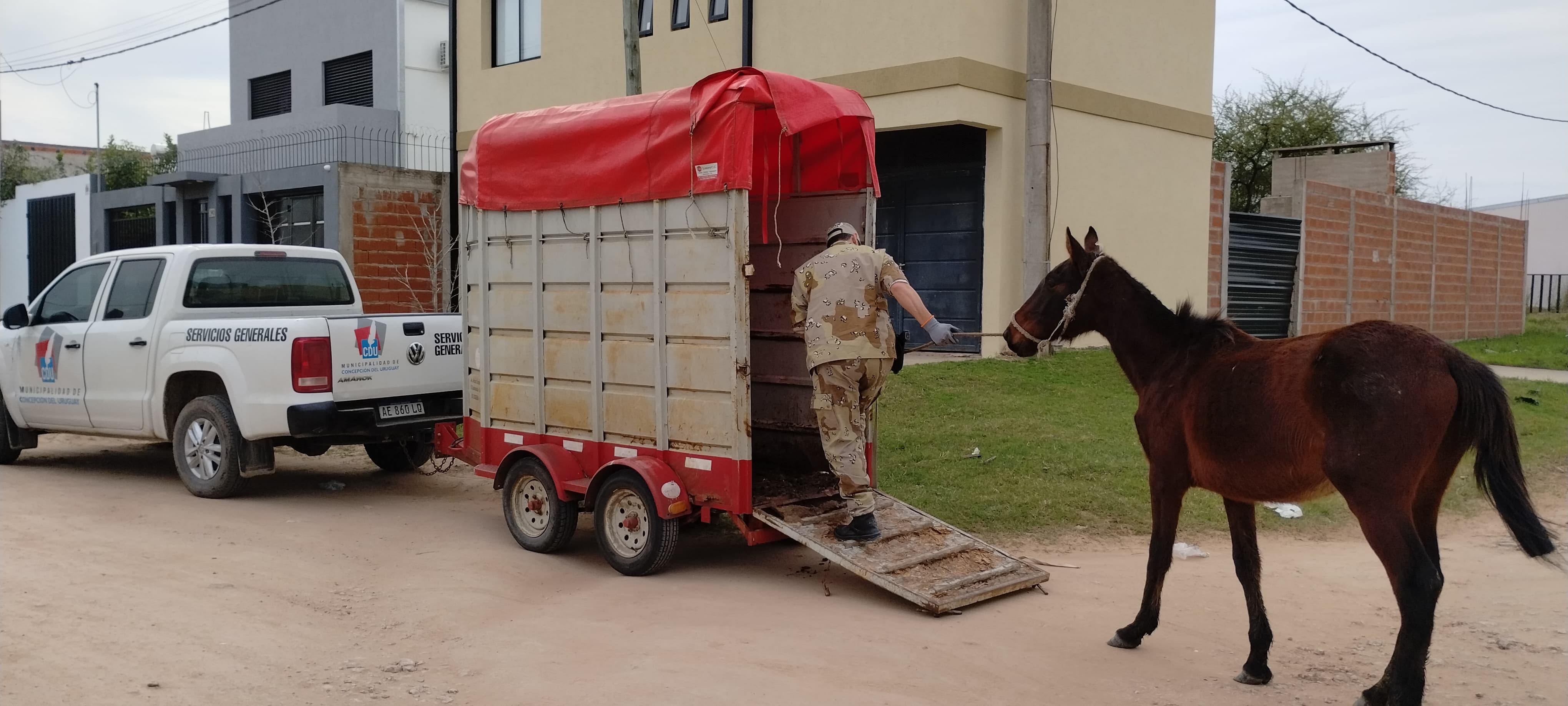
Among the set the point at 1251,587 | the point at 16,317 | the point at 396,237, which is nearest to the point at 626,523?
the point at 1251,587

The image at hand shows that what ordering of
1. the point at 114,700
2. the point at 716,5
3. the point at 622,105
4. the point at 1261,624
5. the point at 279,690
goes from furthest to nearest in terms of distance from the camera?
the point at 716,5 → the point at 622,105 → the point at 1261,624 → the point at 279,690 → the point at 114,700

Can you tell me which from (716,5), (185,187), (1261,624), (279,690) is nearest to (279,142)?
(185,187)

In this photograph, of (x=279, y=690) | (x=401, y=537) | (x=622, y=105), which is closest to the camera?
(x=279, y=690)

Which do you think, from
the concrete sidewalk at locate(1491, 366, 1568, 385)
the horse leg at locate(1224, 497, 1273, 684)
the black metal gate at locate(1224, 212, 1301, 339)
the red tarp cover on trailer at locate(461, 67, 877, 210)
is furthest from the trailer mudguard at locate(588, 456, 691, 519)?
the concrete sidewalk at locate(1491, 366, 1568, 385)

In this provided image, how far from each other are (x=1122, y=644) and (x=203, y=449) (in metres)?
7.02

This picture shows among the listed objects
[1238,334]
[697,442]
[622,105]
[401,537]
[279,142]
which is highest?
[279,142]

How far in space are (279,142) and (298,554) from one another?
17969 millimetres

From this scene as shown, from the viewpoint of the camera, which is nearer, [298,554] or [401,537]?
[298,554]

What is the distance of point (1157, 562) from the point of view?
5559 millimetres

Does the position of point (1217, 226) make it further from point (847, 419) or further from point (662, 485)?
point (662, 485)

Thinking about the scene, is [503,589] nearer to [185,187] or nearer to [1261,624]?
[1261,624]

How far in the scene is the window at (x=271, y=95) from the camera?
90.0 ft

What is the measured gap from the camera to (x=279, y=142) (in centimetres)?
2283

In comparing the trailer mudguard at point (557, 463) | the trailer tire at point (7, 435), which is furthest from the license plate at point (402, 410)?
the trailer tire at point (7, 435)
